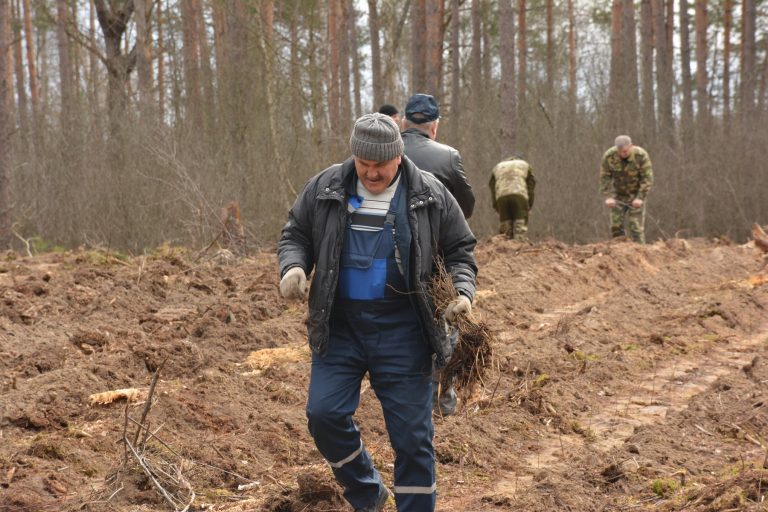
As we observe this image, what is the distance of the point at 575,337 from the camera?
9320mm

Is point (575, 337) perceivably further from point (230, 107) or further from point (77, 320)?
point (230, 107)

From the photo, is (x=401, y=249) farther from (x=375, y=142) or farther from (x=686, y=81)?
(x=686, y=81)

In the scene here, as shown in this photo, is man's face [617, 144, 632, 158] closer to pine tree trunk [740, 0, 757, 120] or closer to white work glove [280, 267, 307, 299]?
white work glove [280, 267, 307, 299]

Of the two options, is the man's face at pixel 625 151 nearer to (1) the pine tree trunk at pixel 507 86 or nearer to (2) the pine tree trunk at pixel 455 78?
(1) the pine tree trunk at pixel 507 86

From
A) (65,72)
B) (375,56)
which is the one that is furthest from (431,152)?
(65,72)

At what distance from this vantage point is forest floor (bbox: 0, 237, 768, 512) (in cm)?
499

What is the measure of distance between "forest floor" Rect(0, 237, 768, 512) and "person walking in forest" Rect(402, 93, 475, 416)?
875mm

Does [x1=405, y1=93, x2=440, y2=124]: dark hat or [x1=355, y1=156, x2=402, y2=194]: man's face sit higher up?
[x1=405, y1=93, x2=440, y2=124]: dark hat

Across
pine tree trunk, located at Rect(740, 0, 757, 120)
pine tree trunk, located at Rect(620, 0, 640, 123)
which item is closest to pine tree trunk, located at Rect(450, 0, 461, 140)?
pine tree trunk, located at Rect(620, 0, 640, 123)

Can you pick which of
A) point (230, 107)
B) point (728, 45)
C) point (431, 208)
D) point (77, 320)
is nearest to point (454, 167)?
point (431, 208)

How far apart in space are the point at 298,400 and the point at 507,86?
15112mm

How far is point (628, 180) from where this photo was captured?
15.7m

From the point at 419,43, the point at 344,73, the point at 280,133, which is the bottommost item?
the point at 280,133

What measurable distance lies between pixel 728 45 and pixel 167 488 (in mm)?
33535
